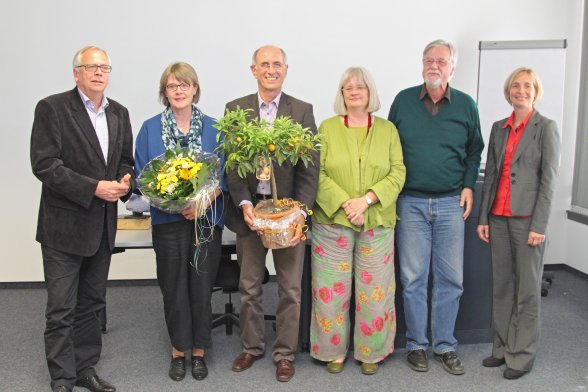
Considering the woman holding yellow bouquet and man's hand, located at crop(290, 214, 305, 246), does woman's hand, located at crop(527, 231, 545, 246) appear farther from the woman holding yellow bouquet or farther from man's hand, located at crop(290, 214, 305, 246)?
the woman holding yellow bouquet

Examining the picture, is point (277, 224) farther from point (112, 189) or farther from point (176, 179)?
point (112, 189)

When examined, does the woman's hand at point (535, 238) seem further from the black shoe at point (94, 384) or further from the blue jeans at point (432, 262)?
the black shoe at point (94, 384)

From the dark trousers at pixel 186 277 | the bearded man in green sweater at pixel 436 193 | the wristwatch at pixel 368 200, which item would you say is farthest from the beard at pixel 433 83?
the dark trousers at pixel 186 277

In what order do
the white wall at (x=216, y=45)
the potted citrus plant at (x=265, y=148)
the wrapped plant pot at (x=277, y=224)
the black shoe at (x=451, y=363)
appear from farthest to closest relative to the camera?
the white wall at (x=216, y=45) < the black shoe at (x=451, y=363) < the wrapped plant pot at (x=277, y=224) < the potted citrus plant at (x=265, y=148)

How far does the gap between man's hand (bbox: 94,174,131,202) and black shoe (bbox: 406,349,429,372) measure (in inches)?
68.2

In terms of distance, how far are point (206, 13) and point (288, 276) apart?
2.54 m

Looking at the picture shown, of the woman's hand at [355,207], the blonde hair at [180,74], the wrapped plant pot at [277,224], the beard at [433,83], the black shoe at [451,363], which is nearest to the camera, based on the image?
the wrapped plant pot at [277,224]

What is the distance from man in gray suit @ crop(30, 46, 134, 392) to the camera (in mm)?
2482

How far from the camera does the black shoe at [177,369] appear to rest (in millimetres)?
2885

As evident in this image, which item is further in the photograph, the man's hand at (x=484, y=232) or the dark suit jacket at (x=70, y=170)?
the man's hand at (x=484, y=232)

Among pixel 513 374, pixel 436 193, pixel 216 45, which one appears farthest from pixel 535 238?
pixel 216 45

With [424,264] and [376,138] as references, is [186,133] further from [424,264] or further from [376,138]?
[424,264]

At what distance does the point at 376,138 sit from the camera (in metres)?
2.82

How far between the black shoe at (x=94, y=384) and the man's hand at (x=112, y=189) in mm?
922
